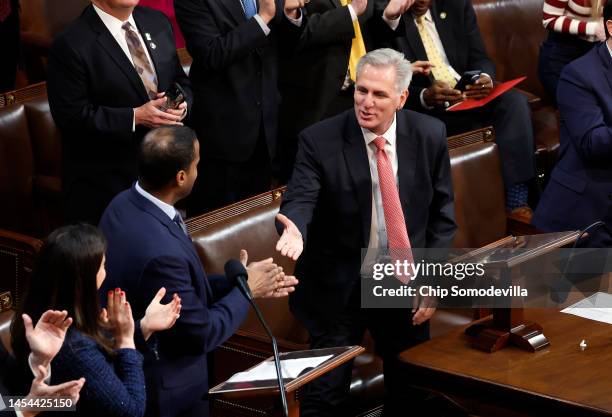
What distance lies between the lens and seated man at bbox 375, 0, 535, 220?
459 centimetres

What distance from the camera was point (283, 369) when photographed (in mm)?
2553

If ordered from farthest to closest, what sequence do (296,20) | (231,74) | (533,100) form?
(533,100)
(296,20)
(231,74)

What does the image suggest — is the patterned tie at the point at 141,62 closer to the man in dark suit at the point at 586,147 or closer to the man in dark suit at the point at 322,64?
the man in dark suit at the point at 322,64

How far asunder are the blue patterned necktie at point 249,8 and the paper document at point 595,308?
1.51m

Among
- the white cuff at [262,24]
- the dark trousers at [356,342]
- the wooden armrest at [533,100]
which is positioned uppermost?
the white cuff at [262,24]

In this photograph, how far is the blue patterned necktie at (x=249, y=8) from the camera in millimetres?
3895

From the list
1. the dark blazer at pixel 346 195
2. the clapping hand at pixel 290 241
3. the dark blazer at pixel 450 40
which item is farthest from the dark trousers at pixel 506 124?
the clapping hand at pixel 290 241

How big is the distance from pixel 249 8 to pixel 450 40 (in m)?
1.14

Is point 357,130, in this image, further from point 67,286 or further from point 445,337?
point 67,286

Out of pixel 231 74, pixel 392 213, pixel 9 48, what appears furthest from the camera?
pixel 9 48

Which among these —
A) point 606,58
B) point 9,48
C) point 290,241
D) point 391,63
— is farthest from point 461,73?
point 290,241

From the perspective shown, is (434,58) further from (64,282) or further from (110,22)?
(64,282)

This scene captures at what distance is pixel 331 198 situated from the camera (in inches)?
129

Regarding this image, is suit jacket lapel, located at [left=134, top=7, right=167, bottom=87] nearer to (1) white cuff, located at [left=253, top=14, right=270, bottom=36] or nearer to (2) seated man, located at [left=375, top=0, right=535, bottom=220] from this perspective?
(1) white cuff, located at [left=253, top=14, right=270, bottom=36]
